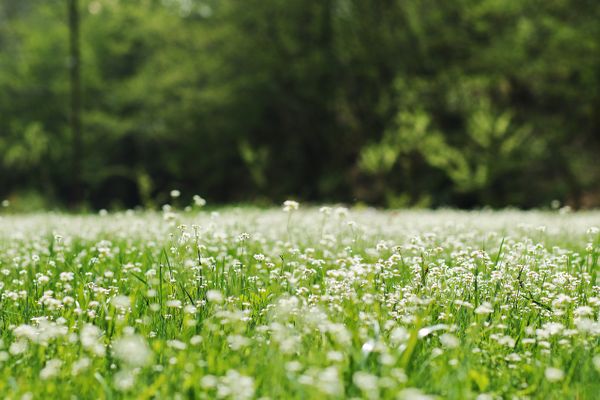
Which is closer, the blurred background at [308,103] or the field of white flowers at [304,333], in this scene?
the field of white flowers at [304,333]

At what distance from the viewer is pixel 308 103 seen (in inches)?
1062

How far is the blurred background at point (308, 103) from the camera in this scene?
871 inches

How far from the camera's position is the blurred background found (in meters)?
22.1

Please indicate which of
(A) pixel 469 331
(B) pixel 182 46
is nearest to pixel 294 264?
(A) pixel 469 331

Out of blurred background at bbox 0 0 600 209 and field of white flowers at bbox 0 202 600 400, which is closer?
field of white flowers at bbox 0 202 600 400

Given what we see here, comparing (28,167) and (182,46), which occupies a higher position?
(182,46)

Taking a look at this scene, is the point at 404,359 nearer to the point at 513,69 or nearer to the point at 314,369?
the point at 314,369

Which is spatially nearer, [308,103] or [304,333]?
[304,333]

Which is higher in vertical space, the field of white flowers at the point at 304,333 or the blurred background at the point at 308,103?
the blurred background at the point at 308,103

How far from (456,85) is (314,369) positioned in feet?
68.2

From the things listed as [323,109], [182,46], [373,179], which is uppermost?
[182,46]

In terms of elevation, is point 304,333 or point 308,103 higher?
point 308,103

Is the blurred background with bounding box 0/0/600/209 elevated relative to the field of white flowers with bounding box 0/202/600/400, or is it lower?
elevated

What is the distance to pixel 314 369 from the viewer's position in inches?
121
